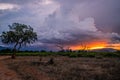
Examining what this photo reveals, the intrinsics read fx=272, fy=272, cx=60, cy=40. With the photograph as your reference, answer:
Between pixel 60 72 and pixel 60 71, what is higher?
pixel 60 71

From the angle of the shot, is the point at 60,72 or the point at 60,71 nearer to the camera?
the point at 60,72

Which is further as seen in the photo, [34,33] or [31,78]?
[34,33]

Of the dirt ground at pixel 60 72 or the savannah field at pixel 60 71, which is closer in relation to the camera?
the dirt ground at pixel 60 72

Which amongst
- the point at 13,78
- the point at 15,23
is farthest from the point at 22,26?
the point at 13,78

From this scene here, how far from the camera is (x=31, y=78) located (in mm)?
30078

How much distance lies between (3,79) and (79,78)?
27.5 feet

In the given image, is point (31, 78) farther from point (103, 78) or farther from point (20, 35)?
point (20, 35)

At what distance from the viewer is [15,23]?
7575 centimetres

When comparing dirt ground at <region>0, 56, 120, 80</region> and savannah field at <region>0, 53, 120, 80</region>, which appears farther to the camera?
savannah field at <region>0, 53, 120, 80</region>

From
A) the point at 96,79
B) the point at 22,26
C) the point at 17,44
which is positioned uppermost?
the point at 22,26

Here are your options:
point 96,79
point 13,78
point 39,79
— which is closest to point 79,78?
point 96,79

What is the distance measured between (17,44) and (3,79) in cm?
4870

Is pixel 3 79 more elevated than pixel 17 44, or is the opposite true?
pixel 17 44

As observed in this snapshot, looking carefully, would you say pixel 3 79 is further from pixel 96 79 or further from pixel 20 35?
pixel 20 35
